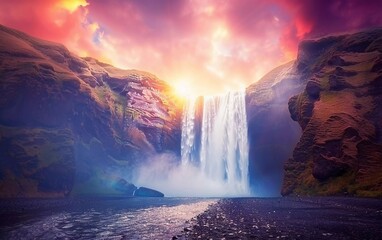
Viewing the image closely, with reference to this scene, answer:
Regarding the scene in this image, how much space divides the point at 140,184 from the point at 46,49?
67.2 meters

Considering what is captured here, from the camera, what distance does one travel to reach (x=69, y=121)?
325 ft

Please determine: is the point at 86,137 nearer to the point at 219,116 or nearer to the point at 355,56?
the point at 219,116

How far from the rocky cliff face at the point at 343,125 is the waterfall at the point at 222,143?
969 inches

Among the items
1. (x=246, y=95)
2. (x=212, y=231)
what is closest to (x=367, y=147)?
(x=212, y=231)

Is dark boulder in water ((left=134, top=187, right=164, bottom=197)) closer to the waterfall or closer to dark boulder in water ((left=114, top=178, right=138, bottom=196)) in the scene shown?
dark boulder in water ((left=114, top=178, right=138, bottom=196))

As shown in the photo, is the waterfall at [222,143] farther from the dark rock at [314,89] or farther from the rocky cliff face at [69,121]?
the dark rock at [314,89]

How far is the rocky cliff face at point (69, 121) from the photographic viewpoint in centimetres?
8112

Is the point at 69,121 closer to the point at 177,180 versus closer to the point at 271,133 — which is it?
the point at 177,180

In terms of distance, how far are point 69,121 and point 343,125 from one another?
8324cm

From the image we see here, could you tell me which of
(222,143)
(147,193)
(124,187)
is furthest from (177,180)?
(222,143)

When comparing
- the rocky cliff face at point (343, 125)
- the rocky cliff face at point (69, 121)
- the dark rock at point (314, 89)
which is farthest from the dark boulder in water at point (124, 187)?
the dark rock at point (314, 89)

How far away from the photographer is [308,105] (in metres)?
71.4

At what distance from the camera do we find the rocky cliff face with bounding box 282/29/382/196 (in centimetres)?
5169

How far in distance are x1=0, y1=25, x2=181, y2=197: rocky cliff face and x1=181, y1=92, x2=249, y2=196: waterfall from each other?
8.76m
